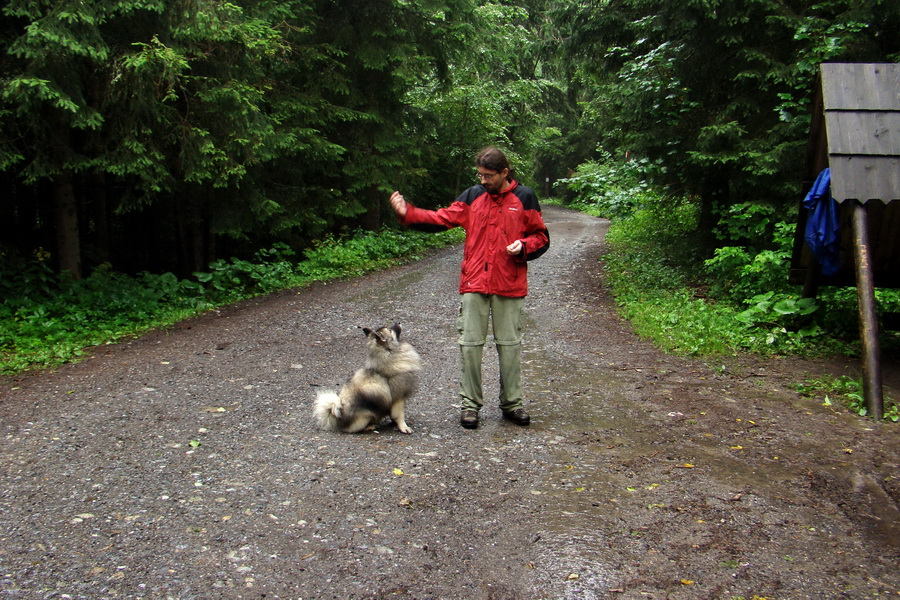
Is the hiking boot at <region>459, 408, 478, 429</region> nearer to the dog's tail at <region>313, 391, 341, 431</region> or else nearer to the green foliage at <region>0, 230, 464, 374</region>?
the dog's tail at <region>313, 391, 341, 431</region>

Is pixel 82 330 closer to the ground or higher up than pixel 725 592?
higher up

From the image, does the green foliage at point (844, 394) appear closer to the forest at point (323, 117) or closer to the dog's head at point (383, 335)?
the forest at point (323, 117)

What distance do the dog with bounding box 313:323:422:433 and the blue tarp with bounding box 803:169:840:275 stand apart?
445 cm

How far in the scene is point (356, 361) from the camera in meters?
7.99

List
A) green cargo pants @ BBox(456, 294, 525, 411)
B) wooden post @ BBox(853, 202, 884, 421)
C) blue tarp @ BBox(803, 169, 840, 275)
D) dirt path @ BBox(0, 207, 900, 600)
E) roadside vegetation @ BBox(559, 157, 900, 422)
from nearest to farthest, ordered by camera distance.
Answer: dirt path @ BBox(0, 207, 900, 600)
green cargo pants @ BBox(456, 294, 525, 411)
wooden post @ BBox(853, 202, 884, 421)
blue tarp @ BBox(803, 169, 840, 275)
roadside vegetation @ BBox(559, 157, 900, 422)

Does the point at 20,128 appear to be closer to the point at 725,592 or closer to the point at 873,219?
the point at 725,592

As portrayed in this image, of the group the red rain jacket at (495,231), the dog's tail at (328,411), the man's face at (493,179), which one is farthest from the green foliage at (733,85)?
the dog's tail at (328,411)

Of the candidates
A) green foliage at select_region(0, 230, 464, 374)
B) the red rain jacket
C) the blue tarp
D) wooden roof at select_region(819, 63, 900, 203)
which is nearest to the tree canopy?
green foliage at select_region(0, 230, 464, 374)

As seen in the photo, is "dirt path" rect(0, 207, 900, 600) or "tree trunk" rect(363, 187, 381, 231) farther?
"tree trunk" rect(363, 187, 381, 231)

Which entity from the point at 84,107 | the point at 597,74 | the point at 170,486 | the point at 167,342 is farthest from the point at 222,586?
the point at 597,74

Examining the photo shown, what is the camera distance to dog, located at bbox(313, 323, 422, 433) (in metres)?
5.26

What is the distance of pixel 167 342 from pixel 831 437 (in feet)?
24.7

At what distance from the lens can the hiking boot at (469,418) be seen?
5.49 m

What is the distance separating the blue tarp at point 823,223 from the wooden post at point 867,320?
461 mm
